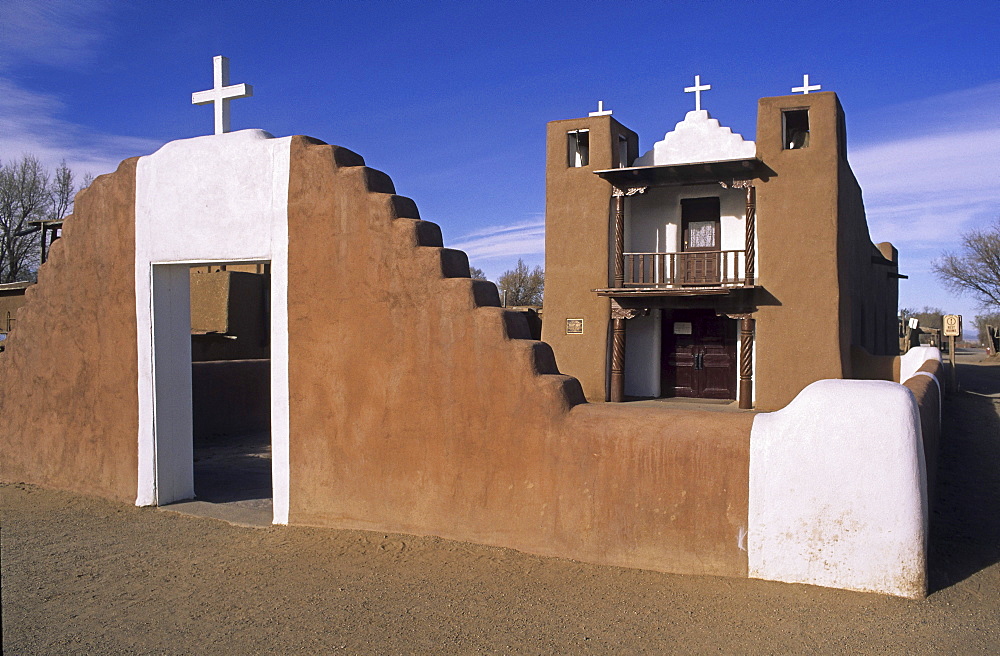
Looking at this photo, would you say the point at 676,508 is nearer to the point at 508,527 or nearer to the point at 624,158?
the point at 508,527

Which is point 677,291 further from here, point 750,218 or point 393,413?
point 393,413

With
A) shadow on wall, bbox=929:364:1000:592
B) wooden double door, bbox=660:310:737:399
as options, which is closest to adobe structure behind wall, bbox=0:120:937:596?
shadow on wall, bbox=929:364:1000:592

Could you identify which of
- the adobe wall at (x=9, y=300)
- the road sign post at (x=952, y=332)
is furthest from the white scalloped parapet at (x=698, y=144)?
the adobe wall at (x=9, y=300)

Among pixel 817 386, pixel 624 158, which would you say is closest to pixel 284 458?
pixel 817 386

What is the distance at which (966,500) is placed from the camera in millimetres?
7020

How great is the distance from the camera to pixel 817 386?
470 cm

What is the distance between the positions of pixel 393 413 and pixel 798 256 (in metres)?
12.0

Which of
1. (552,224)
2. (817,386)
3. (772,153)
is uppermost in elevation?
(772,153)

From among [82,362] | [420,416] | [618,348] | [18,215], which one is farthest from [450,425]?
[18,215]

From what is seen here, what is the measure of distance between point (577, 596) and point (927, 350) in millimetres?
13249

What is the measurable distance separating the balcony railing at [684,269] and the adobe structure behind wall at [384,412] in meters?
10.7

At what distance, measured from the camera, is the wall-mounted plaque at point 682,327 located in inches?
693

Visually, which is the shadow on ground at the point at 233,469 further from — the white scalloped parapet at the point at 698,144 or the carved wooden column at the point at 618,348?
the white scalloped parapet at the point at 698,144

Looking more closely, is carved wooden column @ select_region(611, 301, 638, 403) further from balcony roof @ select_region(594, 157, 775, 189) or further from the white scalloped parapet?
the white scalloped parapet
